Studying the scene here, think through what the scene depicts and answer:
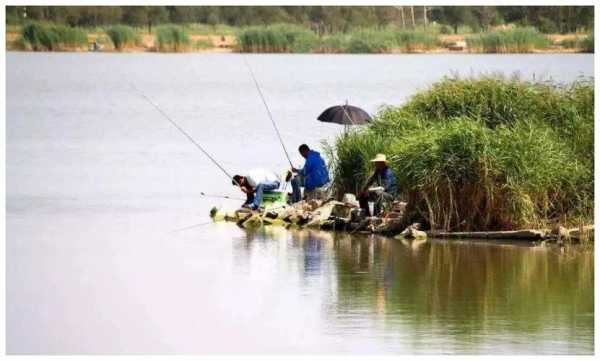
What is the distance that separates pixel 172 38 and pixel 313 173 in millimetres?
25158

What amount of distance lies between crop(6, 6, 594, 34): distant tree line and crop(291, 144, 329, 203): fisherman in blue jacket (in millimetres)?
18799

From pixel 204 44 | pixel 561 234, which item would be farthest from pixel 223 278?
pixel 204 44

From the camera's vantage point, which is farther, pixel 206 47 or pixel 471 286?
pixel 206 47

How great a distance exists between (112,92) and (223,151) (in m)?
13.0

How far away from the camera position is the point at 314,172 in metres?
18.4

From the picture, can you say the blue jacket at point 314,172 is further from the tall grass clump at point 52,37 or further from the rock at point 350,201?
the tall grass clump at point 52,37

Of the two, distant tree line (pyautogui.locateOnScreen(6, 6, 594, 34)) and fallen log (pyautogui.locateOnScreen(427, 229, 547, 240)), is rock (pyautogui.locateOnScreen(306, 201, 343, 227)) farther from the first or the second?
distant tree line (pyautogui.locateOnScreen(6, 6, 594, 34))

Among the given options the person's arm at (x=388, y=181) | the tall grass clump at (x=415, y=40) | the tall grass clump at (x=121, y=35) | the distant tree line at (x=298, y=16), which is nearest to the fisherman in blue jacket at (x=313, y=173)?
the person's arm at (x=388, y=181)

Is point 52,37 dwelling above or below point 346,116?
above

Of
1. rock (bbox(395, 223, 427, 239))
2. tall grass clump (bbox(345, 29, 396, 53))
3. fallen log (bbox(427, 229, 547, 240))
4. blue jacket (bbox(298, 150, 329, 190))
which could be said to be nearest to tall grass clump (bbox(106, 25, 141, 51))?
tall grass clump (bbox(345, 29, 396, 53))

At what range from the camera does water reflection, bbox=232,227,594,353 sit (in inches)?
525

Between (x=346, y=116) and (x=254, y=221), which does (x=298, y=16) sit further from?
(x=254, y=221)

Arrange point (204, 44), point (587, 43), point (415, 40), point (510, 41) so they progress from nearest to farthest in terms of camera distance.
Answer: point (587, 43) → point (510, 41) → point (415, 40) → point (204, 44)

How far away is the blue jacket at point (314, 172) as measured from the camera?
18297 millimetres
